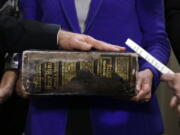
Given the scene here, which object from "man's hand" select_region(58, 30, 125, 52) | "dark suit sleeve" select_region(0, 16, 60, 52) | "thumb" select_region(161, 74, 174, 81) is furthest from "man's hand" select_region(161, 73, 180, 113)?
"dark suit sleeve" select_region(0, 16, 60, 52)

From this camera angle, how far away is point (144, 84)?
71 centimetres

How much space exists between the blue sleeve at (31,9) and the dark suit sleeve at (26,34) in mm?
46

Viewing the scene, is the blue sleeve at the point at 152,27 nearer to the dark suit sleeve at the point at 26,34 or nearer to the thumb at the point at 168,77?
the thumb at the point at 168,77

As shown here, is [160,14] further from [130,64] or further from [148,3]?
[130,64]

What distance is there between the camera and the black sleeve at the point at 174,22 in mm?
859

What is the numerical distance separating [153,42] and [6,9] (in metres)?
0.33

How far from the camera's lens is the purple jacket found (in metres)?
0.72

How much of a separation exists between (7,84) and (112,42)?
0.24 meters

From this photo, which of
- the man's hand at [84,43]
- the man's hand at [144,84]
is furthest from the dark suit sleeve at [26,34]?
the man's hand at [144,84]

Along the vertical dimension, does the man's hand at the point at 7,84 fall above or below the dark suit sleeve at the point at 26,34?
below

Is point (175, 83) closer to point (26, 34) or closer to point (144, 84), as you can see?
point (144, 84)

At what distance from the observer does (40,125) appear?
725 mm

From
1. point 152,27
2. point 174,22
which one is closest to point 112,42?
point 152,27

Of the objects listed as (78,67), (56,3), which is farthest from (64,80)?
(56,3)
